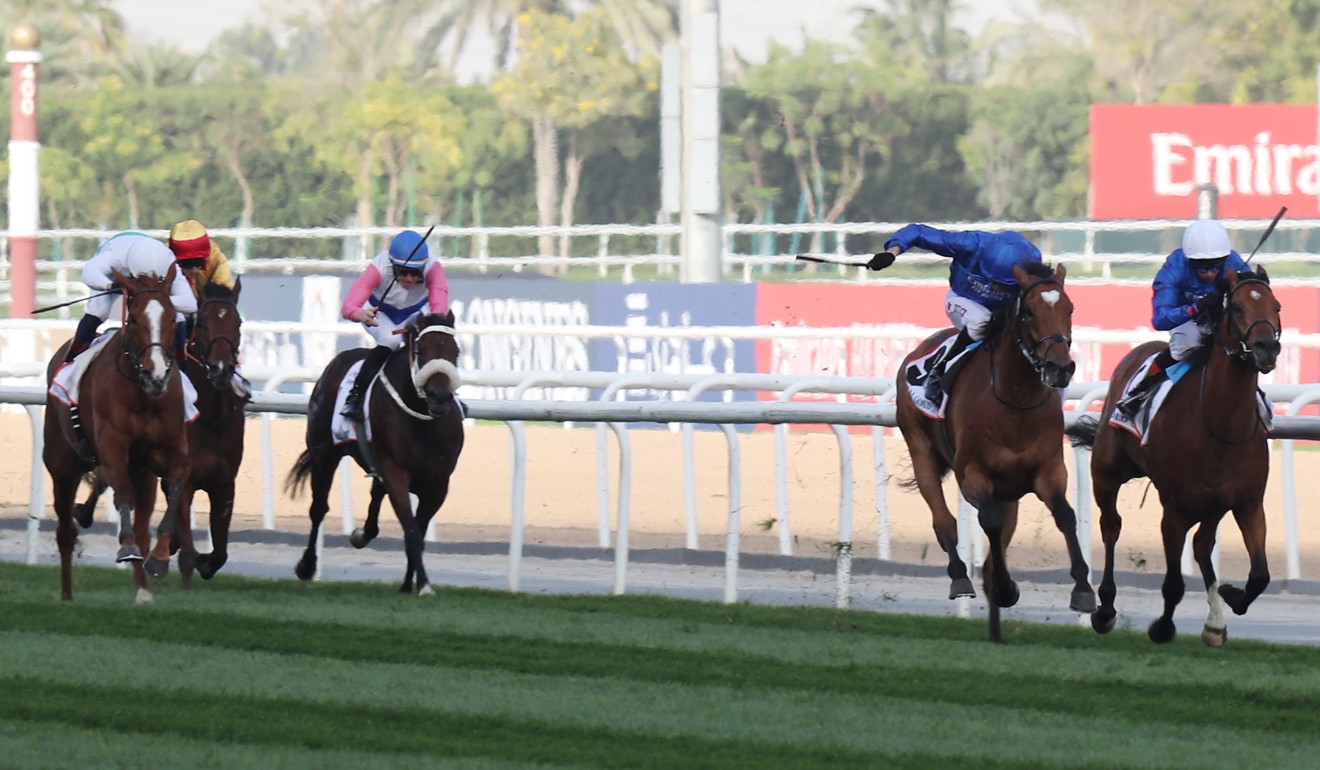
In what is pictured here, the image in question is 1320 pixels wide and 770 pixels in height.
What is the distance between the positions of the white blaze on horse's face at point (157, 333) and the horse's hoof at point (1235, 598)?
4.01 m

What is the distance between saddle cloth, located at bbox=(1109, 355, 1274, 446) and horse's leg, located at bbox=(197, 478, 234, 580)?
376 cm

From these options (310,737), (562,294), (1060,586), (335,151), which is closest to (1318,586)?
(1060,586)

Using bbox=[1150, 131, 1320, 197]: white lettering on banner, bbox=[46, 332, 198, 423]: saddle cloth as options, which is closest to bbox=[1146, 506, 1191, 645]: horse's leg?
bbox=[46, 332, 198, 423]: saddle cloth

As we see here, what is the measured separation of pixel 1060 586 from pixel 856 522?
1534 mm

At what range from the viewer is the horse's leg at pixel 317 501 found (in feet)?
34.0

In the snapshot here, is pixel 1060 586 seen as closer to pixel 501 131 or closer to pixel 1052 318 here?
pixel 1052 318

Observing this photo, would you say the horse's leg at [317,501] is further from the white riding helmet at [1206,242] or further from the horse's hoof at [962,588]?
the white riding helmet at [1206,242]

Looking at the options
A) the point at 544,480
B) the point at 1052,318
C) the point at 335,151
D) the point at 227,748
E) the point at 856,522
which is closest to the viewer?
the point at 227,748

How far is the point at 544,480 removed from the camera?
1478 cm

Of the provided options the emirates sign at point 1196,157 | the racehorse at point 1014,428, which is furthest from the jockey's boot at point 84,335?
the emirates sign at point 1196,157

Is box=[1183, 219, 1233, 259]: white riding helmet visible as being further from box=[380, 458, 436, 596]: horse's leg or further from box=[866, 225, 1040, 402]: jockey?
box=[380, 458, 436, 596]: horse's leg

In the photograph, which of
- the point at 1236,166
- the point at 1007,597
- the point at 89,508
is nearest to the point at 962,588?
the point at 1007,597

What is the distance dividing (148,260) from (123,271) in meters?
0.26

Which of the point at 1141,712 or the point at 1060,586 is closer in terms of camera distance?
the point at 1141,712
